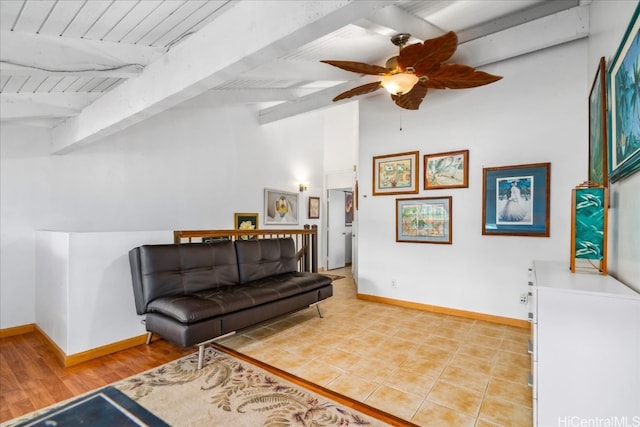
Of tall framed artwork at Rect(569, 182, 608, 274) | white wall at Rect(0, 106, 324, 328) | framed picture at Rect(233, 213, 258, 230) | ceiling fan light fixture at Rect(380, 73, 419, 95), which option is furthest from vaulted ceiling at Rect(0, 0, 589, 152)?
framed picture at Rect(233, 213, 258, 230)

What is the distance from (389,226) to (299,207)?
117 inches

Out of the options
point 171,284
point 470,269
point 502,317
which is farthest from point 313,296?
point 502,317

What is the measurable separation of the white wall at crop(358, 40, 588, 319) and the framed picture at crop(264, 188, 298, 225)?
237cm

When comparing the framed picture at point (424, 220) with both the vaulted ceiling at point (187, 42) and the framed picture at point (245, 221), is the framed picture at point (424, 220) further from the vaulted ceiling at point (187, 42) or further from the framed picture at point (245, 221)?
the framed picture at point (245, 221)

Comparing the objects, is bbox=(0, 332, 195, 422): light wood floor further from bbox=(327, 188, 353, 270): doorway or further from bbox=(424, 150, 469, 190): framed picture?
bbox=(327, 188, 353, 270): doorway

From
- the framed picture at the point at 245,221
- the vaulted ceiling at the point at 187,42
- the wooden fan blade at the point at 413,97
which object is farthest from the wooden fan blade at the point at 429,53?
the framed picture at the point at 245,221

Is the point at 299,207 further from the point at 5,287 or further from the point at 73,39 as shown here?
the point at 73,39

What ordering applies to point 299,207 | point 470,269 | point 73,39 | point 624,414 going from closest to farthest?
point 624,414, point 73,39, point 470,269, point 299,207

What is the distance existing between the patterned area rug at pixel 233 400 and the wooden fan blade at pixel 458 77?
2906 mm

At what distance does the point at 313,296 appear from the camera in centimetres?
377

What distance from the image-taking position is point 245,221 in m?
6.04

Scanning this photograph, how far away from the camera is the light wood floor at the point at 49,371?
2.23m

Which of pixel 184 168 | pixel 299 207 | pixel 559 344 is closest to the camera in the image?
pixel 559 344

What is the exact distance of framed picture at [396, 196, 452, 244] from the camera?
4203mm
